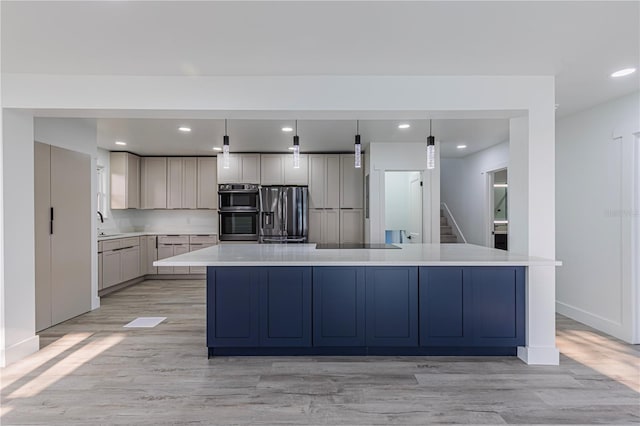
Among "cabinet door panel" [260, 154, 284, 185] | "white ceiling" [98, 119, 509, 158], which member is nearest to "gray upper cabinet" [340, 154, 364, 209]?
"white ceiling" [98, 119, 509, 158]

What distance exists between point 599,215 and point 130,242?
6365mm

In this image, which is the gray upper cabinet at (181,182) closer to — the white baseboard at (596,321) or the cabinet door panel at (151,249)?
the cabinet door panel at (151,249)

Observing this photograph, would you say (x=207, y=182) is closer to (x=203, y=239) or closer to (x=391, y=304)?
(x=203, y=239)

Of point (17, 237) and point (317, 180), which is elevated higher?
point (317, 180)

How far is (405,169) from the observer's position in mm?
5367

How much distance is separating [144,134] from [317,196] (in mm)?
2815

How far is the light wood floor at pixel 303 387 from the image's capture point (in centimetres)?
206

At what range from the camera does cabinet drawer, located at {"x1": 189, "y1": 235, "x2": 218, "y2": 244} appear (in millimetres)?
6133

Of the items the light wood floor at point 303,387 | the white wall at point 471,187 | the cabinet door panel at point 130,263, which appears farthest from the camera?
the white wall at point 471,187

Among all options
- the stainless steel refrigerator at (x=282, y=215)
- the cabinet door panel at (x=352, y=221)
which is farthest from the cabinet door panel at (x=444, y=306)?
the cabinet door panel at (x=352, y=221)

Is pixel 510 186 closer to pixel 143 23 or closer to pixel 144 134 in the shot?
pixel 143 23

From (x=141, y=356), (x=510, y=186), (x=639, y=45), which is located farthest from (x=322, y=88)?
(x=141, y=356)

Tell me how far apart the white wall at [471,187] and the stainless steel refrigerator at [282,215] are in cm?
312

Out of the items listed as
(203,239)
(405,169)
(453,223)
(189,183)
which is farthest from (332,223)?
(189,183)
